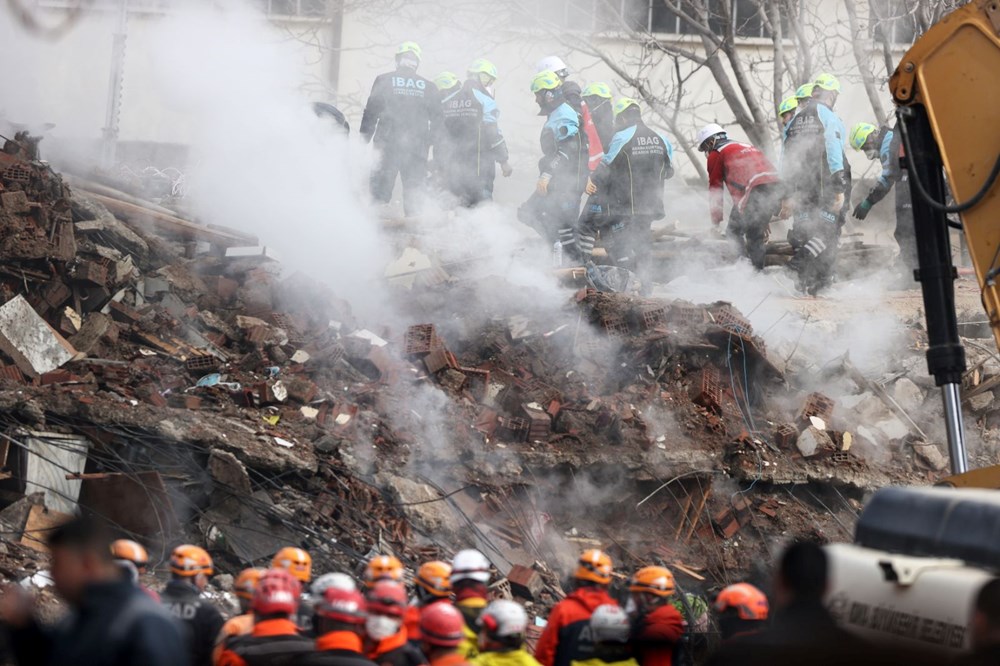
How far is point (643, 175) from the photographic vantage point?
38.9ft

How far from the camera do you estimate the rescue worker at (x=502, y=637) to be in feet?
15.2

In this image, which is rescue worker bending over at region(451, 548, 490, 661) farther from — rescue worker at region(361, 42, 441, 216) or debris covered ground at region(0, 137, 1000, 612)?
rescue worker at region(361, 42, 441, 216)

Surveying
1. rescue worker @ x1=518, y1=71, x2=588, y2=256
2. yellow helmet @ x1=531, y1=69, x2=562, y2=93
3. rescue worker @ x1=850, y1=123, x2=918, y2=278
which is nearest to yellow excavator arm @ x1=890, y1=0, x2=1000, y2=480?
rescue worker @ x1=850, y1=123, x2=918, y2=278

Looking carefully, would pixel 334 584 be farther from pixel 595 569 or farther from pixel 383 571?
pixel 595 569

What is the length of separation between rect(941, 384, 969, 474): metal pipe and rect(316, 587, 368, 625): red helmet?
2.66 metres

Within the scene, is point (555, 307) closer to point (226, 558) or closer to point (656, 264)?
point (656, 264)

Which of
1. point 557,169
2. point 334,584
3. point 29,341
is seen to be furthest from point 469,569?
point 557,169

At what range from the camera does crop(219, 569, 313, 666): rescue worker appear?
177 inches

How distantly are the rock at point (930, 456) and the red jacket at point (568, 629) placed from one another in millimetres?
5387

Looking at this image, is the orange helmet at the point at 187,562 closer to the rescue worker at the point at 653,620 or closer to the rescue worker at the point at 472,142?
the rescue worker at the point at 653,620

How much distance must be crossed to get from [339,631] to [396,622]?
257 millimetres

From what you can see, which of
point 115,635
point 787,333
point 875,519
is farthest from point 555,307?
point 115,635

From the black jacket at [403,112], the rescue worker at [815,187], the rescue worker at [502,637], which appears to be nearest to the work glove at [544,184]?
the black jacket at [403,112]

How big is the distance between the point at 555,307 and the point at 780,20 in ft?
30.2
